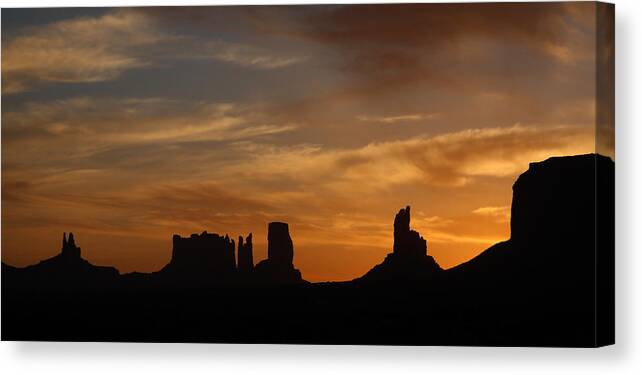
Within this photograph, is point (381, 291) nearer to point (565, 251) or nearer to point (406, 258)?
point (406, 258)

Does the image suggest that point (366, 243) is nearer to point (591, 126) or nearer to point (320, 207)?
point (320, 207)

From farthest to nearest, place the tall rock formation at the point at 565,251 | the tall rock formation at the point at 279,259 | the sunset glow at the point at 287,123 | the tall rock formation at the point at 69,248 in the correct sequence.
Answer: the tall rock formation at the point at 69,248, the tall rock formation at the point at 279,259, the sunset glow at the point at 287,123, the tall rock formation at the point at 565,251

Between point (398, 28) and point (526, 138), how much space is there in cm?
105

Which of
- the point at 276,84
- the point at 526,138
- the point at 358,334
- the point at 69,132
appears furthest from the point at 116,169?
the point at 526,138

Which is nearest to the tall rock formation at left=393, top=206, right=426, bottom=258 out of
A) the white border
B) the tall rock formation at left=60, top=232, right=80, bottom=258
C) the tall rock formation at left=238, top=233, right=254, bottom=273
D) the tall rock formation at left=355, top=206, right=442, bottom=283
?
the tall rock formation at left=355, top=206, right=442, bottom=283

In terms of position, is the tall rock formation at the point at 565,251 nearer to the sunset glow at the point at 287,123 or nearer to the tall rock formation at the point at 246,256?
the sunset glow at the point at 287,123

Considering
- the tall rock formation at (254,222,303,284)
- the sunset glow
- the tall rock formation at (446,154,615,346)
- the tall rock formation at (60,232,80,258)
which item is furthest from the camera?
the tall rock formation at (60,232,80,258)

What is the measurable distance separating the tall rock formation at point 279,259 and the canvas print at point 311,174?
0.04 feet

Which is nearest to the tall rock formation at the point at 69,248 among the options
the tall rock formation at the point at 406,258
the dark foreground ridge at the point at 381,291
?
the dark foreground ridge at the point at 381,291

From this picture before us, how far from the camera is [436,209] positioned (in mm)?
9078

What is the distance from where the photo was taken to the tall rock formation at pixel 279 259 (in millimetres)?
9188

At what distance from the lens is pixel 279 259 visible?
30.2 feet

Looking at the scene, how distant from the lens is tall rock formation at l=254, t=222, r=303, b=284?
30.1ft

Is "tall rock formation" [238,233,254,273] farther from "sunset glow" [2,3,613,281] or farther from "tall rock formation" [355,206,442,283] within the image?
"tall rock formation" [355,206,442,283]
